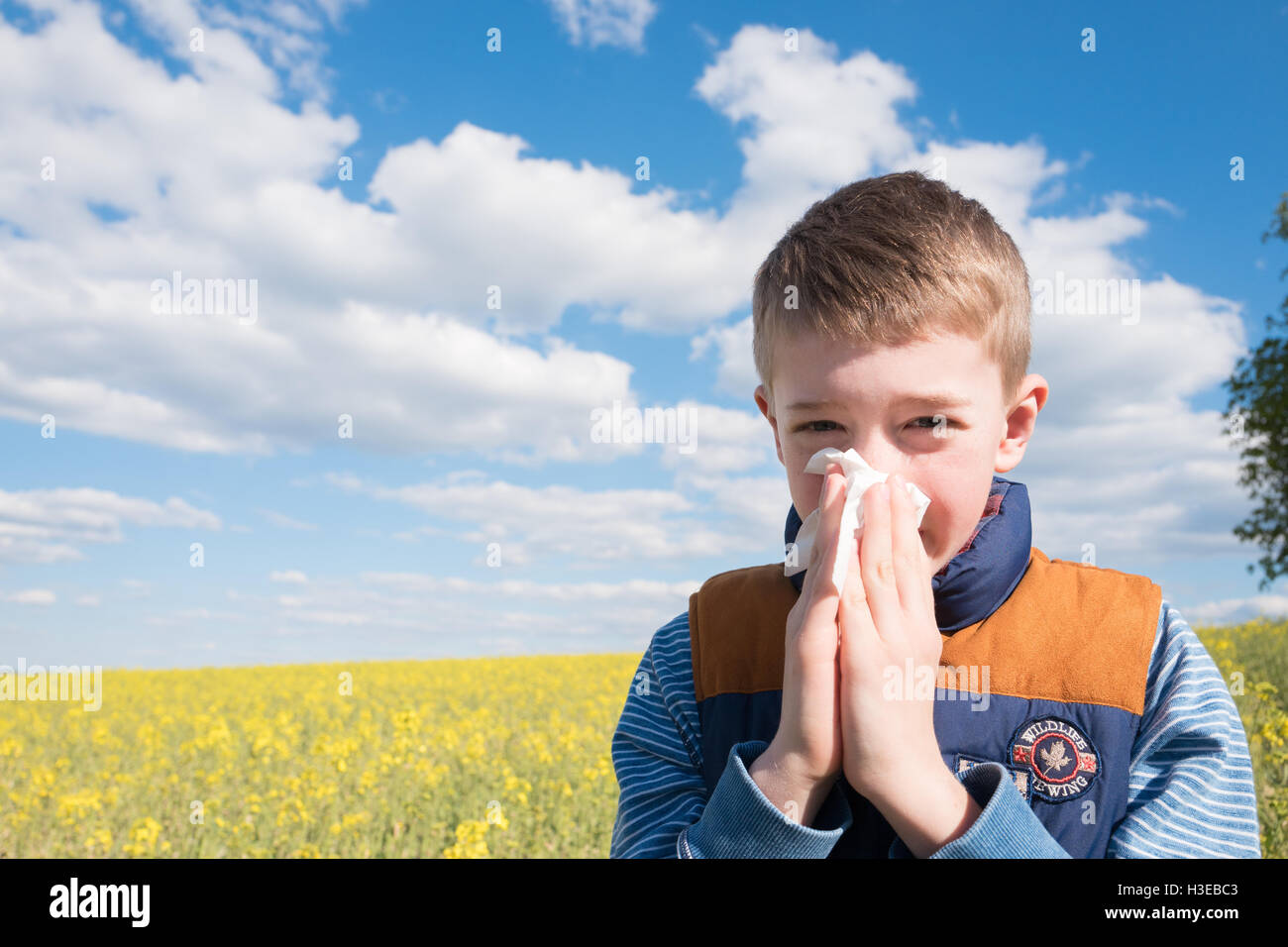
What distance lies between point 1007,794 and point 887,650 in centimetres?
27

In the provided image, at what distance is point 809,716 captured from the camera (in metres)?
1.35

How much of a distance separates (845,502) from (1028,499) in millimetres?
575

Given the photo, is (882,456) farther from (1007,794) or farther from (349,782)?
(349,782)

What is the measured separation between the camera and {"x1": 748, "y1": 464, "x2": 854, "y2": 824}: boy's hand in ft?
4.42

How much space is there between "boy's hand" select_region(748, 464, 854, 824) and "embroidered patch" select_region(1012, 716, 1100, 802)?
16.3 inches

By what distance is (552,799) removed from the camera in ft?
22.0

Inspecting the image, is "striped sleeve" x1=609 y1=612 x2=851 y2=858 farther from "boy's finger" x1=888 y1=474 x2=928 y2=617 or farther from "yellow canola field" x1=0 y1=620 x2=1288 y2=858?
"yellow canola field" x1=0 y1=620 x2=1288 y2=858

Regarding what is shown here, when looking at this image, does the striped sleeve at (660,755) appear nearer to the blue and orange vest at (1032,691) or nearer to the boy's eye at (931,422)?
the blue and orange vest at (1032,691)

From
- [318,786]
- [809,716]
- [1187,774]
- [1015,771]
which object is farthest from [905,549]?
[318,786]

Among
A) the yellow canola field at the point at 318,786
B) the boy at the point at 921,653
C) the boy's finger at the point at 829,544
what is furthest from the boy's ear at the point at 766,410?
the yellow canola field at the point at 318,786
